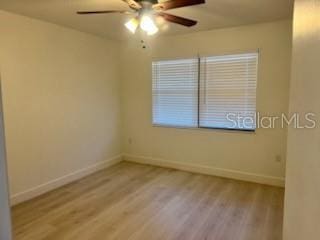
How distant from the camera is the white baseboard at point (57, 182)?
3.04 meters

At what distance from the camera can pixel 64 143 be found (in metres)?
3.62

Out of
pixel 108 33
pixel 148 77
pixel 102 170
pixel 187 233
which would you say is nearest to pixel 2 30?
pixel 108 33

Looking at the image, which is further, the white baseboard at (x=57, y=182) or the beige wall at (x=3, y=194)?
the white baseboard at (x=57, y=182)

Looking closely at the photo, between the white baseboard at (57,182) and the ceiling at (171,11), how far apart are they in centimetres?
228

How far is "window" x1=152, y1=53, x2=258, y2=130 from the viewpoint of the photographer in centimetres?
361

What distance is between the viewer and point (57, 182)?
3.53 meters

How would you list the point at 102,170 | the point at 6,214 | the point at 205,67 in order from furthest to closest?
the point at 102,170, the point at 205,67, the point at 6,214

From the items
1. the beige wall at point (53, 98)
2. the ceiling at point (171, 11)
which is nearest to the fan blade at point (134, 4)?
the ceiling at point (171, 11)

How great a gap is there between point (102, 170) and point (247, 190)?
8.09 feet

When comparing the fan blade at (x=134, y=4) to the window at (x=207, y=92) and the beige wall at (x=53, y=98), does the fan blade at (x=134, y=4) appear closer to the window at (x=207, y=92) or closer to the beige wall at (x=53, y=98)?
the beige wall at (x=53, y=98)

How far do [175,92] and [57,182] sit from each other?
2.41 meters

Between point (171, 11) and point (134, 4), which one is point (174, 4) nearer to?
point (134, 4)

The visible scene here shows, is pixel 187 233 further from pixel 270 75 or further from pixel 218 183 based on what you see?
pixel 270 75
